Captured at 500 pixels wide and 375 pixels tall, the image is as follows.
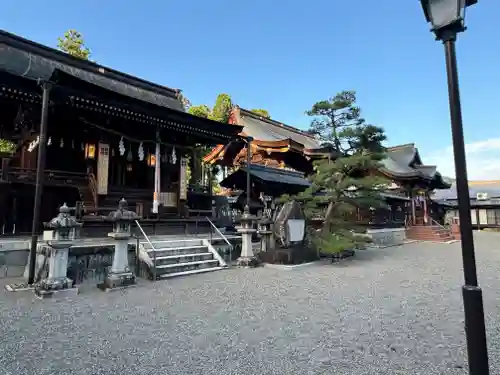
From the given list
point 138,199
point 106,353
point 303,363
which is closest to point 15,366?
point 106,353

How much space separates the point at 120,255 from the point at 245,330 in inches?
158

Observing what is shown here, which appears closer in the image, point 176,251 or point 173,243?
point 176,251

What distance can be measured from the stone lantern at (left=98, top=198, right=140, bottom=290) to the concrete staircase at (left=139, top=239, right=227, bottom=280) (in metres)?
0.88

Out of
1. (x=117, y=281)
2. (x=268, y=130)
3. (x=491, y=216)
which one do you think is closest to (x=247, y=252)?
(x=117, y=281)

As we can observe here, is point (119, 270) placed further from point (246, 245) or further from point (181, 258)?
point (246, 245)

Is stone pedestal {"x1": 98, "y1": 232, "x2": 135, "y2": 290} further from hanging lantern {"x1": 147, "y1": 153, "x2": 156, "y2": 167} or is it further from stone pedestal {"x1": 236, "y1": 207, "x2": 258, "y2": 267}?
hanging lantern {"x1": 147, "y1": 153, "x2": 156, "y2": 167}

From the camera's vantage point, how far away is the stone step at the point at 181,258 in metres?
8.38

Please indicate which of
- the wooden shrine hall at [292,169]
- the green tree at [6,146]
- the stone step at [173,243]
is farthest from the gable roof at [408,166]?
the green tree at [6,146]

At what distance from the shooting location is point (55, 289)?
238 inches

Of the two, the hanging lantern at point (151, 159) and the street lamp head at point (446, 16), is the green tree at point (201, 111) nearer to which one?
the hanging lantern at point (151, 159)

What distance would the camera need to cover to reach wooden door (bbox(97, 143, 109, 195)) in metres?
11.1

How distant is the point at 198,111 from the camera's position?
2444 centimetres

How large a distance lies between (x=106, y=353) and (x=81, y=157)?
10757mm

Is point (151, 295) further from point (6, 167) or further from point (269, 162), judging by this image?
point (269, 162)
